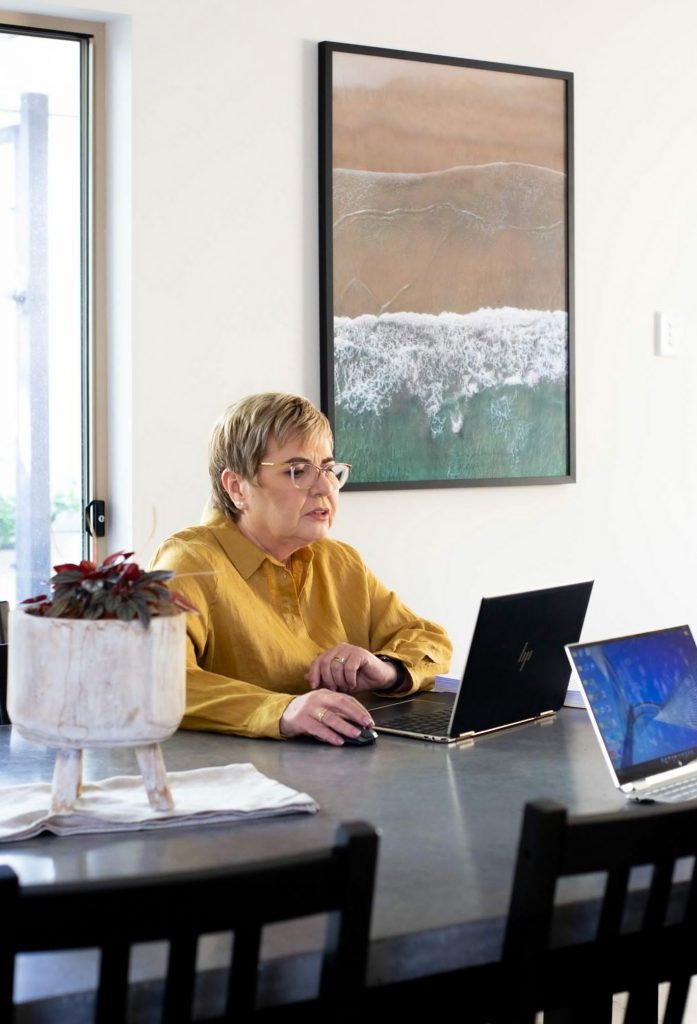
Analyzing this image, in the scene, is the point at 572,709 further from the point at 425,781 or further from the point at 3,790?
the point at 3,790

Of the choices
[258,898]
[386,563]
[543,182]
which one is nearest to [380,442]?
[386,563]

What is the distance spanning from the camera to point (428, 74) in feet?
11.3

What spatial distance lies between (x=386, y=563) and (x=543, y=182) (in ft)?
3.73

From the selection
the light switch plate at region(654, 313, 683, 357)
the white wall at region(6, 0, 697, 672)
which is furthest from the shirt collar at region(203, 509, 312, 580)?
the light switch plate at region(654, 313, 683, 357)

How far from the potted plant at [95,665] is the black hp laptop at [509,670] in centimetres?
53

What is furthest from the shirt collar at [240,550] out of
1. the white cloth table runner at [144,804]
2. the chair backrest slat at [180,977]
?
the chair backrest slat at [180,977]

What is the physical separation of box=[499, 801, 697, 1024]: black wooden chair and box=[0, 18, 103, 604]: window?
85.1 inches

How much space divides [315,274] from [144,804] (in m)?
2.06

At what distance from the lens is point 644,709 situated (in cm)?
171

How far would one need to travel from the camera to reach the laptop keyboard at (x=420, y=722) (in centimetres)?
198

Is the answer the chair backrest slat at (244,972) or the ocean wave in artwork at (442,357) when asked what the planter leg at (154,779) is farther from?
the ocean wave in artwork at (442,357)

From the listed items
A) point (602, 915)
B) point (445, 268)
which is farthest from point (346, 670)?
point (445, 268)

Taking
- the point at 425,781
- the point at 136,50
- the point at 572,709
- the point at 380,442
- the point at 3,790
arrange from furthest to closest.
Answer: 1. the point at 380,442
2. the point at 136,50
3. the point at 572,709
4. the point at 425,781
5. the point at 3,790

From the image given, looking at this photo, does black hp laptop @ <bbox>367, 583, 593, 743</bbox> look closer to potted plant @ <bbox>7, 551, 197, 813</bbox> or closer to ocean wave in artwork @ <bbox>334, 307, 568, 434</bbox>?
potted plant @ <bbox>7, 551, 197, 813</bbox>
